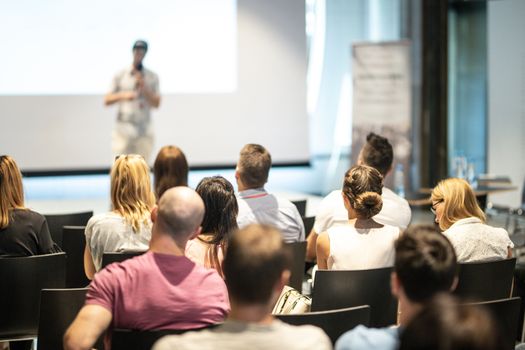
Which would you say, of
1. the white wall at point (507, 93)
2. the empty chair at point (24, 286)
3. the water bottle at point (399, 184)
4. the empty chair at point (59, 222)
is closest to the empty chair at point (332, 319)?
the empty chair at point (24, 286)

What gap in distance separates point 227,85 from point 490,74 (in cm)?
315

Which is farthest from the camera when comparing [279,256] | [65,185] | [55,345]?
[65,185]

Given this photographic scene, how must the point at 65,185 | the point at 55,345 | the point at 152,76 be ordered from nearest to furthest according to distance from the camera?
1. the point at 55,345
2. the point at 152,76
3. the point at 65,185

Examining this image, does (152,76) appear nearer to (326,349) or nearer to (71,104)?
(71,104)

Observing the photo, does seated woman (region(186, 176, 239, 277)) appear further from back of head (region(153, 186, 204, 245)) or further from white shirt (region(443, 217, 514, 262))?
white shirt (region(443, 217, 514, 262))

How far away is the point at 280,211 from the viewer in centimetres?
436

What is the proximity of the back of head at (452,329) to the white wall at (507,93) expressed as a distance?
8.06 m

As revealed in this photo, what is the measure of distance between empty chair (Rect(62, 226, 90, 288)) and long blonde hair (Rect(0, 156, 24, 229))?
509mm

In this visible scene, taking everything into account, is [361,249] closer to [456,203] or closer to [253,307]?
[456,203]

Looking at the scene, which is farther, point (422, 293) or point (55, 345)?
point (55, 345)

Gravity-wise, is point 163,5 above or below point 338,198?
above

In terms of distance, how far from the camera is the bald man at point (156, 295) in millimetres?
2336

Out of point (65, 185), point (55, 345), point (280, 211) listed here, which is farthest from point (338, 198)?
point (65, 185)

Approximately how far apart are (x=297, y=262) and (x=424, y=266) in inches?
78.1
